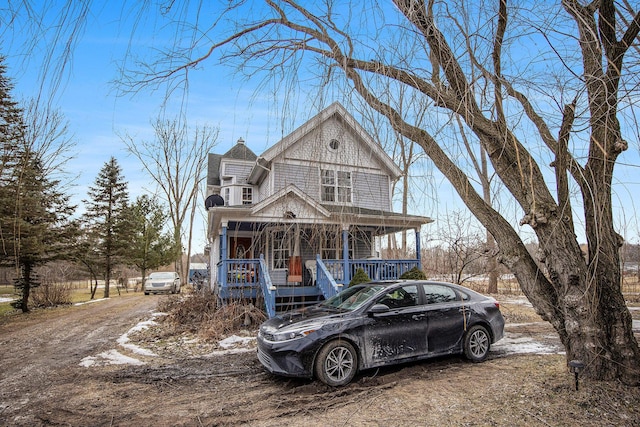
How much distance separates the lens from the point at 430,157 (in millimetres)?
4012

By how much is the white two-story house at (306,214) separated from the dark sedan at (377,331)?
0.89 metres

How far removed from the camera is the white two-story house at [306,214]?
12.5 feet

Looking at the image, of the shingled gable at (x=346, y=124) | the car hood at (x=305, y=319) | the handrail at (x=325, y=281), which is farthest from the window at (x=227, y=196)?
the shingled gable at (x=346, y=124)

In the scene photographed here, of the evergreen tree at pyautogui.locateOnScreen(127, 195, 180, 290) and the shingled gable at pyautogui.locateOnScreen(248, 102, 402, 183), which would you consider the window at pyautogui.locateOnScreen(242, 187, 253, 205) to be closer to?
the shingled gable at pyautogui.locateOnScreen(248, 102, 402, 183)

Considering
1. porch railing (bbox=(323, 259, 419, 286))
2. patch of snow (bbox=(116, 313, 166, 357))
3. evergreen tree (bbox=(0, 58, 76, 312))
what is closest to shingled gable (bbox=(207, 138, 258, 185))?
evergreen tree (bbox=(0, 58, 76, 312))

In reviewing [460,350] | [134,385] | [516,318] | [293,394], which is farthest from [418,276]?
[134,385]

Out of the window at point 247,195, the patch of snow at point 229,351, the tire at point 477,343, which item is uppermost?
the window at point 247,195

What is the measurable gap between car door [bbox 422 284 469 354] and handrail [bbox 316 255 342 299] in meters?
3.87

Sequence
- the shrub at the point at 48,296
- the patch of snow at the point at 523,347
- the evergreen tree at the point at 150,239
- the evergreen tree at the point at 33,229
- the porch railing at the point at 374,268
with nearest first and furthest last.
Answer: the patch of snow at the point at 523,347 → the evergreen tree at the point at 33,229 → the porch railing at the point at 374,268 → the shrub at the point at 48,296 → the evergreen tree at the point at 150,239

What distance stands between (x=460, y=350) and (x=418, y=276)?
4.45m

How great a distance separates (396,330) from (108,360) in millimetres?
5383

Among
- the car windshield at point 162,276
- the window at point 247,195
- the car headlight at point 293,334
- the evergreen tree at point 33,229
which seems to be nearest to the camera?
the car headlight at point 293,334

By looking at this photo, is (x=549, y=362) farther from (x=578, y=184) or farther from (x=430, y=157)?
(x=430, y=157)

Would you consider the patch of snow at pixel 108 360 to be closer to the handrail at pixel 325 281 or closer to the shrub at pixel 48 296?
the handrail at pixel 325 281
